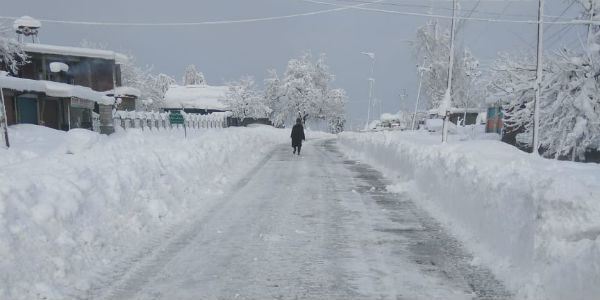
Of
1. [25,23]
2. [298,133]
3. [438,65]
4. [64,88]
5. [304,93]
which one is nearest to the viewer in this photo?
[298,133]

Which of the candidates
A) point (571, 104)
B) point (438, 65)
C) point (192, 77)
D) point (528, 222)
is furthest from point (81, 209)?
point (192, 77)

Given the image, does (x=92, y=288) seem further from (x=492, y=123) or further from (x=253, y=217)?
(x=492, y=123)

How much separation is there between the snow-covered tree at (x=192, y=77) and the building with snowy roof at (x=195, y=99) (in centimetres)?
3905

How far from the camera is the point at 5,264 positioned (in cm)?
372

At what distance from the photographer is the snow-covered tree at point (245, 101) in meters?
62.1

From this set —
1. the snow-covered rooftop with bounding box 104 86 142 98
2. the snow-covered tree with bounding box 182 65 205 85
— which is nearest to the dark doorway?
the snow-covered rooftop with bounding box 104 86 142 98

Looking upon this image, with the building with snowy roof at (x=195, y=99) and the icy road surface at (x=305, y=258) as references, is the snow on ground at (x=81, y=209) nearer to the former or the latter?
the icy road surface at (x=305, y=258)

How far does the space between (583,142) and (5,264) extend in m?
18.9

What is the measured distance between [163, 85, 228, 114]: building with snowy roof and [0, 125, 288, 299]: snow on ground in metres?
53.7

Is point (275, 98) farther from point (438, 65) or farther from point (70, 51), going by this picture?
point (70, 51)

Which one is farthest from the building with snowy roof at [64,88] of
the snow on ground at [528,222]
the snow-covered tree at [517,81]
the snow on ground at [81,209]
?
the snow on ground at [528,222]

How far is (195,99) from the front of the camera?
213ft

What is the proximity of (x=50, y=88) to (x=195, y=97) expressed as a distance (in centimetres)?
3935

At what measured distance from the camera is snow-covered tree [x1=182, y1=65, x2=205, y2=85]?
352ft
